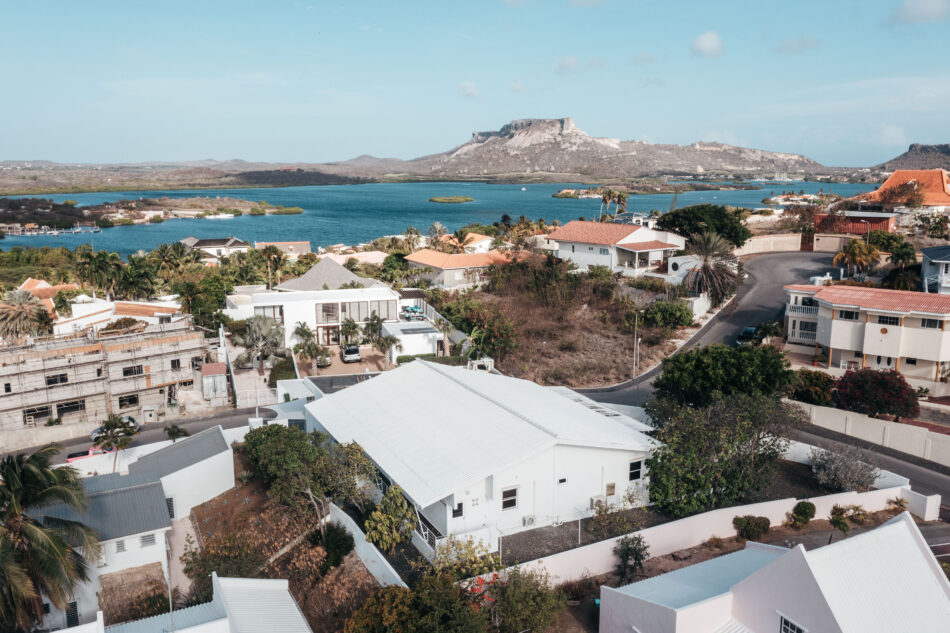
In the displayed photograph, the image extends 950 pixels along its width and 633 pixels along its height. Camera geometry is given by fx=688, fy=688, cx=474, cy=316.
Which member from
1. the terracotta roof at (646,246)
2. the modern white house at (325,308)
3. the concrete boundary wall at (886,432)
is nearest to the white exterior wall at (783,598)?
the concrete boundary wall at (886,432)

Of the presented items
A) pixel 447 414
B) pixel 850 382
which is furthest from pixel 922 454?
pixel 447 414

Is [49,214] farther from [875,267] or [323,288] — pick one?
[875,267]

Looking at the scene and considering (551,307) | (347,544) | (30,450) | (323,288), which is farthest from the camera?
(323,288)

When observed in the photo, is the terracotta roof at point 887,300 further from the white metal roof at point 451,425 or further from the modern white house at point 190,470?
the modern white house at point 190,470

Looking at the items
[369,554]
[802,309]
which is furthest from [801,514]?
[802,309]

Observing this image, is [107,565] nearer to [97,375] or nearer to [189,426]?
[189,426]

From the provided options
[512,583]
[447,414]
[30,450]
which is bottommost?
[30,450]
